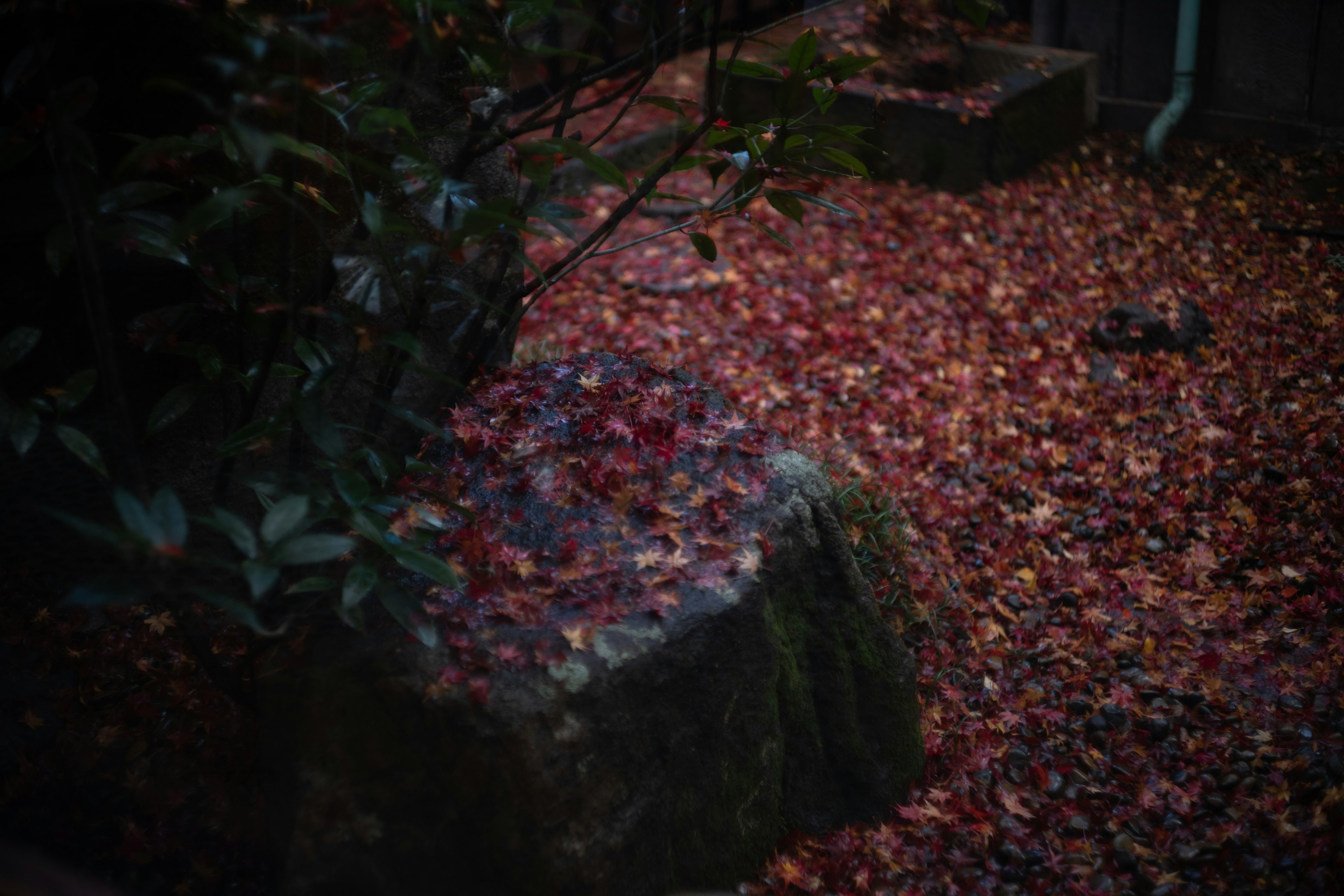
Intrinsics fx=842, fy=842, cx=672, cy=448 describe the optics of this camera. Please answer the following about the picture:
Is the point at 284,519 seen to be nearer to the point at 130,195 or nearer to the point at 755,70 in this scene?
the point at 130,195

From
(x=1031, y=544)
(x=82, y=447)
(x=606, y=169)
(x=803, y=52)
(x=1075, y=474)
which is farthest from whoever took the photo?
(x=1075, y=474)

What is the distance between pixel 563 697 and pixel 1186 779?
1996 mm

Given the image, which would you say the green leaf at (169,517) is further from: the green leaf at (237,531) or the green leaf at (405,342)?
the green leaf at (405,342)

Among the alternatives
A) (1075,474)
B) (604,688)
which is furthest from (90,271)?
(1075,474)

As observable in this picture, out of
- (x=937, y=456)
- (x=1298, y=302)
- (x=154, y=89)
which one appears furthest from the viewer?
(x=1298, y=302)

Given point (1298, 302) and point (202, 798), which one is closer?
point (202, 798)

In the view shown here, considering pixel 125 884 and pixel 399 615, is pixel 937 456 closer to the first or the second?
pixel 399 615

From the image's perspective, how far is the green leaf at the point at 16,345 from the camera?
5.37ft

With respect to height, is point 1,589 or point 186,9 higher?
point 186,9

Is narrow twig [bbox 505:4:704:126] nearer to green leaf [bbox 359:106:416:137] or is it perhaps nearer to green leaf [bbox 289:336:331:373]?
green leaf [bbox 359:106:416:137]

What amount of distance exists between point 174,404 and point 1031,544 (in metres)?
3.15

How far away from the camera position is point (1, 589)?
2.09 meters

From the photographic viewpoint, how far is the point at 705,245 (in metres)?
2.31

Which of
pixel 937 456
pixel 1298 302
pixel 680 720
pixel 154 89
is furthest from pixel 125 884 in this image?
pixel 1298 302
